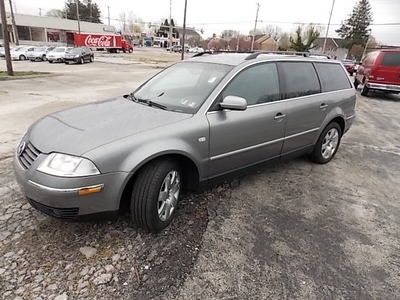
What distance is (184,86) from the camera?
11.6 ft

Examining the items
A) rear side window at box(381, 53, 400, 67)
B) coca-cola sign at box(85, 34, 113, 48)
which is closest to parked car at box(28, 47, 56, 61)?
coca-cola sign at box(85, 34, 113, 48)

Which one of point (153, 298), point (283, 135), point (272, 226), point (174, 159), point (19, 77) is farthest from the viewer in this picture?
point (19, 77)

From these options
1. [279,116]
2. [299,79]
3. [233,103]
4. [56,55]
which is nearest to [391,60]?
[299,79]

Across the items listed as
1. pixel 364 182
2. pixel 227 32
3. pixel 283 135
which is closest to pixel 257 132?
pixel 283 135

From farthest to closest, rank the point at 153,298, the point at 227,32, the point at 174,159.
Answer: the point at 227,32 → the point at 174,159 → the point at 153,298

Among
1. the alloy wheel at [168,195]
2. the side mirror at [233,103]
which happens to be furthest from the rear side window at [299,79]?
the alloy wheel at [168,195]

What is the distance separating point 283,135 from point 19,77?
14.2 metres

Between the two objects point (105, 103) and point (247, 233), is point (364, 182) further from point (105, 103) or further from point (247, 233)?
point (105, 103)

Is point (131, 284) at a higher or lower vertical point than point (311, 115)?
lower

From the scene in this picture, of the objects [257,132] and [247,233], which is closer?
[247,233]

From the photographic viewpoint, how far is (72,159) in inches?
91.7

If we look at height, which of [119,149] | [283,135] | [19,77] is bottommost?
[19,77]

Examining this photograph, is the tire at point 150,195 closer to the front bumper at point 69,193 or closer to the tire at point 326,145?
the front bumper at point 69,193

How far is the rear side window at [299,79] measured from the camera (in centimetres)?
389
